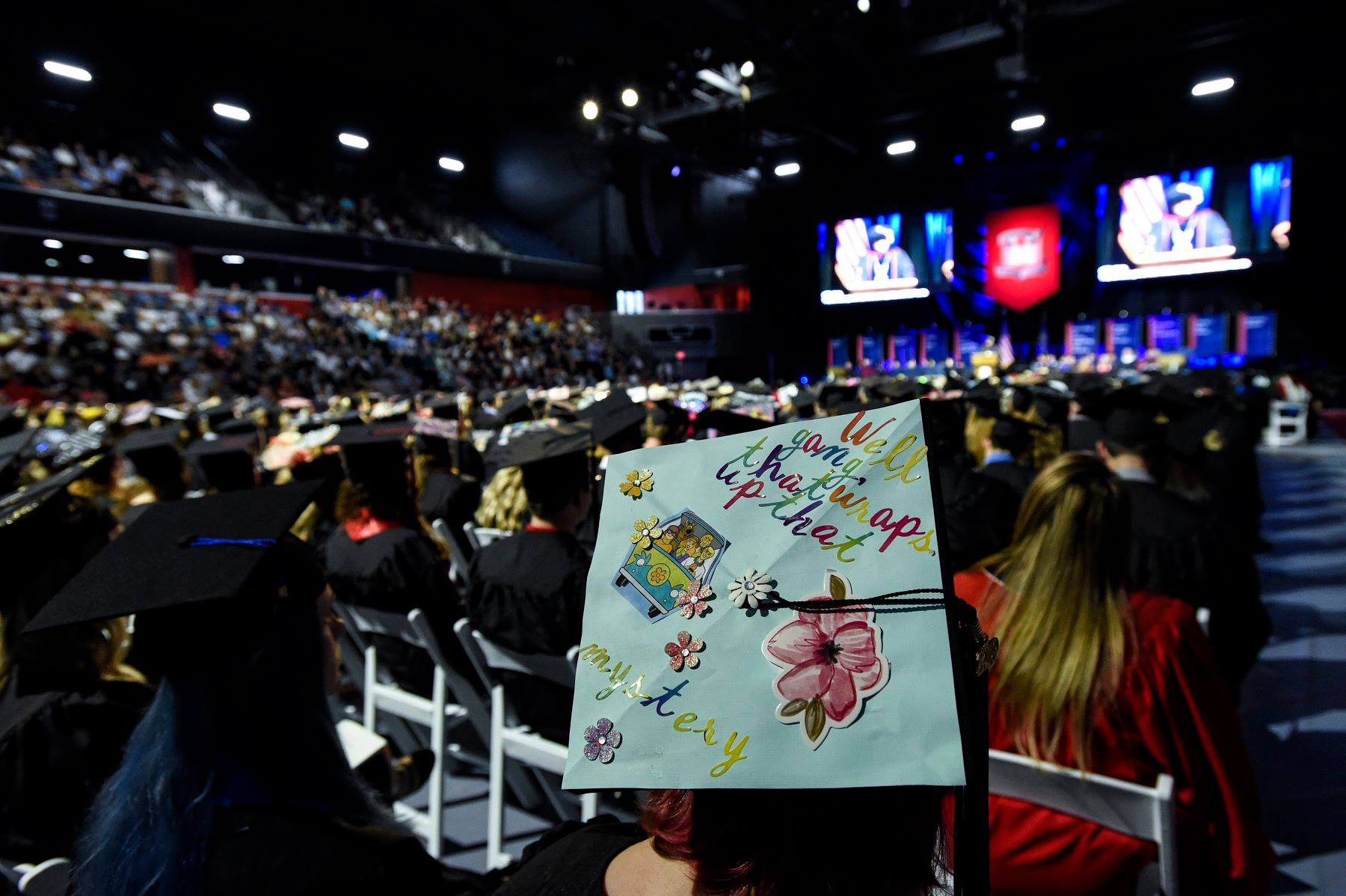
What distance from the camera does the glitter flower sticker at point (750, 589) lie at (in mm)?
658

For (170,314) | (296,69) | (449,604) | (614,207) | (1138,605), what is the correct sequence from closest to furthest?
(1138,605) → (449,604) → (170,314) → (296,69) → (614,207)

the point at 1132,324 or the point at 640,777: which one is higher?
the point at 1132,324

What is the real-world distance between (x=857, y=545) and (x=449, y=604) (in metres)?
2.81

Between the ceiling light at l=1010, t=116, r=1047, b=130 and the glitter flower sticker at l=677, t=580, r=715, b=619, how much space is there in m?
20.8

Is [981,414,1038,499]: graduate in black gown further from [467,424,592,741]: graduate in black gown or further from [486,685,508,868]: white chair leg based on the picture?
[486,685,508,868]: white chair leg

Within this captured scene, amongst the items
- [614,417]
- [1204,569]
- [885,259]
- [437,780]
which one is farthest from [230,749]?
[885,259]

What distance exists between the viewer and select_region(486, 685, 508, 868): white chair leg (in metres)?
2.32

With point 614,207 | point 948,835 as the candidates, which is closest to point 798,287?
point 614,207

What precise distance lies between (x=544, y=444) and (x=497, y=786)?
1.24 m

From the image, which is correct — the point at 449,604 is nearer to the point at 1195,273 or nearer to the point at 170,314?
the point at 170,314

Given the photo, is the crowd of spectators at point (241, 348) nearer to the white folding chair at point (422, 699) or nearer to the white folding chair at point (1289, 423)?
the white folding chair at point (422, 699)

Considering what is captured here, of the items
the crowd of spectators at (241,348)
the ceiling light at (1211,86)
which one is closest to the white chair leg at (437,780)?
the crowd of spectators at (241,348)

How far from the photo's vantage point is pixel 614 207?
96.3 feet

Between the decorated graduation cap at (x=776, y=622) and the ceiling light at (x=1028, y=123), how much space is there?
814 inches
